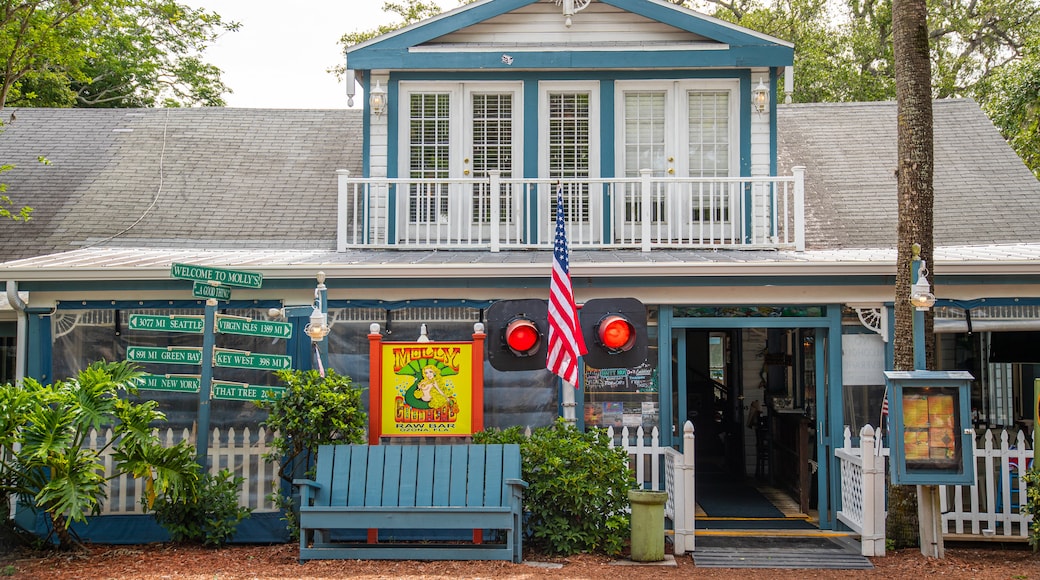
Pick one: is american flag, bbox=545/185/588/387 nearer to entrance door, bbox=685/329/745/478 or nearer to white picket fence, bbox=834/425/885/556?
white picket fence, bbox=834/425/885/556

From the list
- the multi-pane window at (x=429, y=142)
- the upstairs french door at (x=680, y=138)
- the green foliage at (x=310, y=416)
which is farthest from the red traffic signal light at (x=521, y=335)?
the multi-pane window at (x=429, y=142)

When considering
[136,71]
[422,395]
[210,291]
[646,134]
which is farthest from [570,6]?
[136,71]

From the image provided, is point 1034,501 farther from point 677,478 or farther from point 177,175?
point 177,175

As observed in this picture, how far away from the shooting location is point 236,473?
9.13 metres

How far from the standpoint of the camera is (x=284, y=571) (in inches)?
308

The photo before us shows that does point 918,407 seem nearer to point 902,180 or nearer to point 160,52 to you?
point 902,180

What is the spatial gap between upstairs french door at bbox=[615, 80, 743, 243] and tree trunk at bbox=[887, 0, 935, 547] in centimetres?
287

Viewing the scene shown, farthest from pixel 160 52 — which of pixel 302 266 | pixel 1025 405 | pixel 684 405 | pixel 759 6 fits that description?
pixel 1025 405

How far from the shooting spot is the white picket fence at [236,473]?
901 centimetres

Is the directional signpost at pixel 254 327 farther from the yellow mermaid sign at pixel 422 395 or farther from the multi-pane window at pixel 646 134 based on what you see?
the multi-pane window at pixel 646 134

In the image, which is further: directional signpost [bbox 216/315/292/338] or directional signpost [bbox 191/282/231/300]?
directional signpost [bbox 216/315/292/338]

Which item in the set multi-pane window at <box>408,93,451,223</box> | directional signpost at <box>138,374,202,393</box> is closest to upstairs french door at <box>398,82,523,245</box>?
multi-pane window at <box>408,93,451,223</box>

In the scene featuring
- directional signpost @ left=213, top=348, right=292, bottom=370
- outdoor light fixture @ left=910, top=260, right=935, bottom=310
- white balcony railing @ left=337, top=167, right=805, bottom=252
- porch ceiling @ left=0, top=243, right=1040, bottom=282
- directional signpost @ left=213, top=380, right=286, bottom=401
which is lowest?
directional signpost @ left=213, top=380, right=286, bottom=401

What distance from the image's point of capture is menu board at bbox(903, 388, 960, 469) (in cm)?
816
